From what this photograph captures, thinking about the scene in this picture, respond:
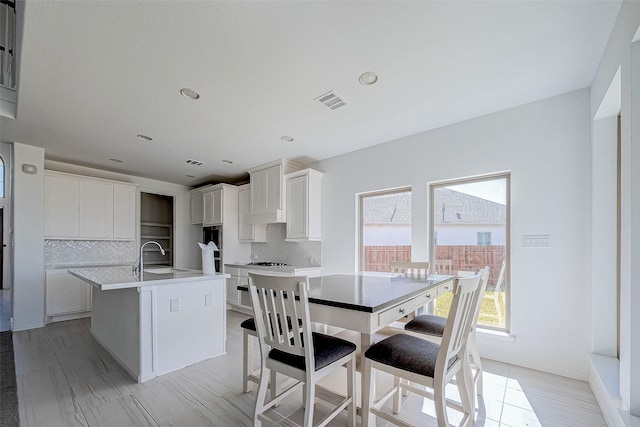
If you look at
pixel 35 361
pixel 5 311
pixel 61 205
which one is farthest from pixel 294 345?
pixel 5 311

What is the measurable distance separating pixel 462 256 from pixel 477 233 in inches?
12.3

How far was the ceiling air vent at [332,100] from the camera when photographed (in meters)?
2.55

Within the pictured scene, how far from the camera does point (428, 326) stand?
2.08 meters

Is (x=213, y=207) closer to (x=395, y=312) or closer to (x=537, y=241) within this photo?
(x=395, y=312)

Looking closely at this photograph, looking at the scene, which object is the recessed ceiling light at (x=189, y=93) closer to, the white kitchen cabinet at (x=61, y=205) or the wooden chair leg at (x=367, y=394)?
the wooden chair leg at (x=367, y=394)

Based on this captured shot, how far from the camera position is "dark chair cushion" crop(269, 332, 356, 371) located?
58.9 inches

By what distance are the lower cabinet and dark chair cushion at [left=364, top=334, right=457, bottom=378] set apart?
488 cm

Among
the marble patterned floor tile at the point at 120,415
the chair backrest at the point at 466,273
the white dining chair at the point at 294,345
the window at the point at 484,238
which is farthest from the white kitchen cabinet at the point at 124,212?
the window at the point at 484,238

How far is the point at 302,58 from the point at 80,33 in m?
1.44

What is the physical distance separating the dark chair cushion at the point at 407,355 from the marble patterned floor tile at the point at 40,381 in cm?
258

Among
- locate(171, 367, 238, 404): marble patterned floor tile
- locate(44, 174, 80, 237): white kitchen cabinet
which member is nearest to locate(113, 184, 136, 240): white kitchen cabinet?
locate(44, 174, 80, 237): white kitchen cabinet

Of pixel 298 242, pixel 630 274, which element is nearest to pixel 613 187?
pixel 630 274

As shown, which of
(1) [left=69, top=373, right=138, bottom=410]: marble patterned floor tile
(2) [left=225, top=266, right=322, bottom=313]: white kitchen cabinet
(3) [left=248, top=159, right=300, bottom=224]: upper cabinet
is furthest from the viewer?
(3) [left=248, top=159, right=300, bottom=224]: upper cabinet

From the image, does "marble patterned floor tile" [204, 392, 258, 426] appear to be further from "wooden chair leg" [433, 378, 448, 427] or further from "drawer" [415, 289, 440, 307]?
"drawer" [415, 289, 440, 307]
